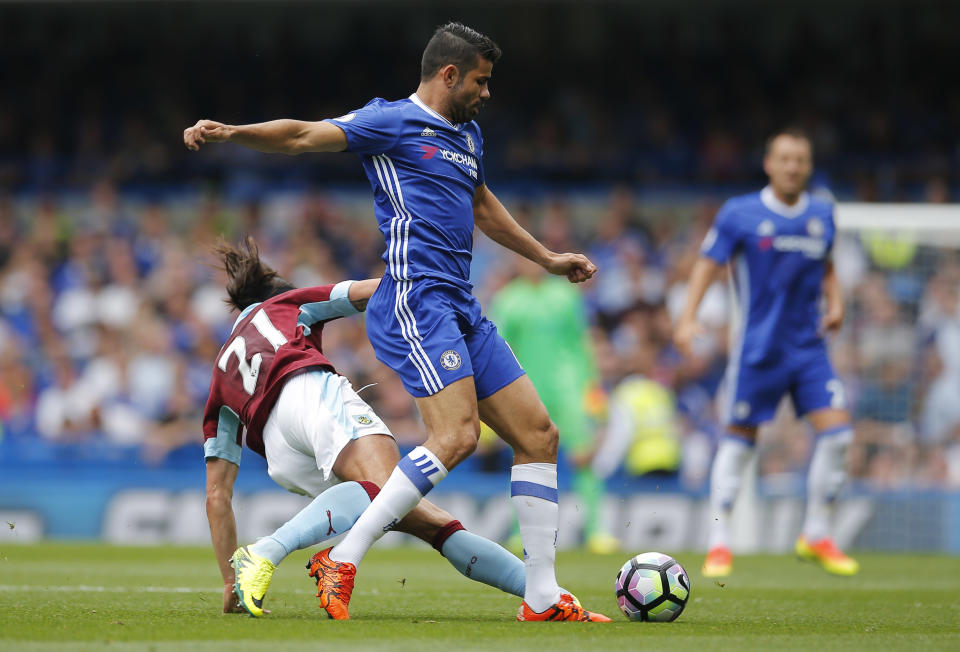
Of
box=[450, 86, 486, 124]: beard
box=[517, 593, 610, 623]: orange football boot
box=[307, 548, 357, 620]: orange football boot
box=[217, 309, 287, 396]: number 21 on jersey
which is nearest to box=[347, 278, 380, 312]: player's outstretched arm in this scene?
box=[217, 309, 287, 396]: number 21 on jersey

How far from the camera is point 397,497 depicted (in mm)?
4711

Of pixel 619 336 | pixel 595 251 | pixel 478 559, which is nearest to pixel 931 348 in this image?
pixel 619 336

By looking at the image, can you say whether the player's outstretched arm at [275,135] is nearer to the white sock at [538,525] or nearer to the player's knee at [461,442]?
the player's knee at [461,442]

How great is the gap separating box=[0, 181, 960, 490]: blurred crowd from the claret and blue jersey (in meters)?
3.01

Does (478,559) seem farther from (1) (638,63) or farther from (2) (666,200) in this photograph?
(1) (638,63)

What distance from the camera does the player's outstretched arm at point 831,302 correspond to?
7.82m

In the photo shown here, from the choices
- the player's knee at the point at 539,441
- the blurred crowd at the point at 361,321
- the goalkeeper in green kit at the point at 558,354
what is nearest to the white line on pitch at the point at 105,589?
the player's knee at the point at 539,441

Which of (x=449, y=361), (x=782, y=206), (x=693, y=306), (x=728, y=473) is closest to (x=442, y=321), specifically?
(x=449, y=361)

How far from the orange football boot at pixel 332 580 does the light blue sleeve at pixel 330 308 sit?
116cm

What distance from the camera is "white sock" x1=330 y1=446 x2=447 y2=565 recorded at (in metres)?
4.68

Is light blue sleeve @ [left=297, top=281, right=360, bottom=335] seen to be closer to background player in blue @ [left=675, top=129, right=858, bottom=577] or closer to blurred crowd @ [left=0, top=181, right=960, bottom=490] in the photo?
background player in blue @ [left=675, top=129, right=858, bottom=577]

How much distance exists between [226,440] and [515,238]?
1477 mm

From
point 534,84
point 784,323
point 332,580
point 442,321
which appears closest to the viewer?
point 332,580

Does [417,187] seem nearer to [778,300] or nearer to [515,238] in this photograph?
[515,238]
